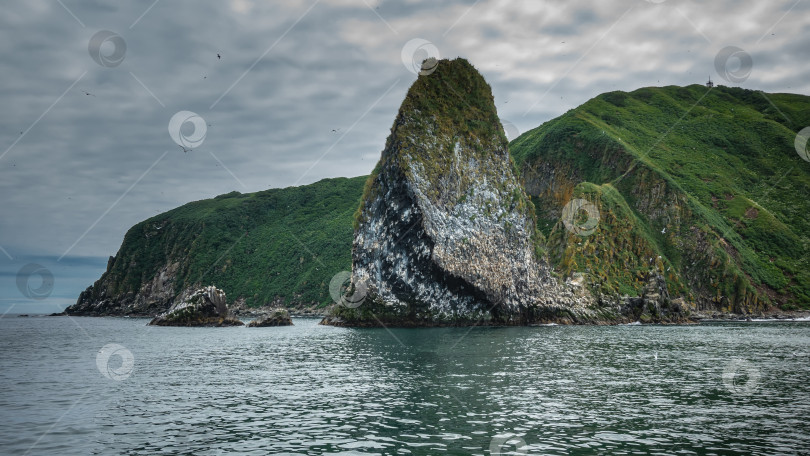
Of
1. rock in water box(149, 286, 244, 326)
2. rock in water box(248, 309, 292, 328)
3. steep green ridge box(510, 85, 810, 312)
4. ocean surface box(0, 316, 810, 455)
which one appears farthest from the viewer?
steep green ridge box(510, 85, 810, 312)

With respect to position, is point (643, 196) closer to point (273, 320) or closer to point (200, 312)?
point (273, 320)

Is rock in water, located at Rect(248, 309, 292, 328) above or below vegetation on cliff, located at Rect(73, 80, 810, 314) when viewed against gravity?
below

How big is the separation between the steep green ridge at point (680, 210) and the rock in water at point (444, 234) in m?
21.4

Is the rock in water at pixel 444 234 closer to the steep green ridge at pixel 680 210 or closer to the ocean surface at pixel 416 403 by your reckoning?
the steep green ridge at pixel 680 210

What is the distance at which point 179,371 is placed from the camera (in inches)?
1638

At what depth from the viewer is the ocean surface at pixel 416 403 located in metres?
20.0

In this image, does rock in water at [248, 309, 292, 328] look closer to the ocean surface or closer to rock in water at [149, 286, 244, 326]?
rock in water at [149, 286, 244, 326]

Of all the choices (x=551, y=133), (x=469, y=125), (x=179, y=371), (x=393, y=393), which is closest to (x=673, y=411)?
(x=393, y=393)

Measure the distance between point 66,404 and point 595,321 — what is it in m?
97.3

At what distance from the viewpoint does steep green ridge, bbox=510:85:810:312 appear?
131 metres

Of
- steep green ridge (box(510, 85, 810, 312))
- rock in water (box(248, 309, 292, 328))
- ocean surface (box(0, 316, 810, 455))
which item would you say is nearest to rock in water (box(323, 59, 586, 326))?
rock in water (box(248, 309, 292, 328))

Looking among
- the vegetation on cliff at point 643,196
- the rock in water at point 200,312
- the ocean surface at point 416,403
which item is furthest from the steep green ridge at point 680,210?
the ocean surface at point 416,403

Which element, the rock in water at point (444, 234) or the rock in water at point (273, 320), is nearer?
the rock in water at point (444, 234)

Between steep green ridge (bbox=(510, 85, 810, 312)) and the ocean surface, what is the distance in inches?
3185
